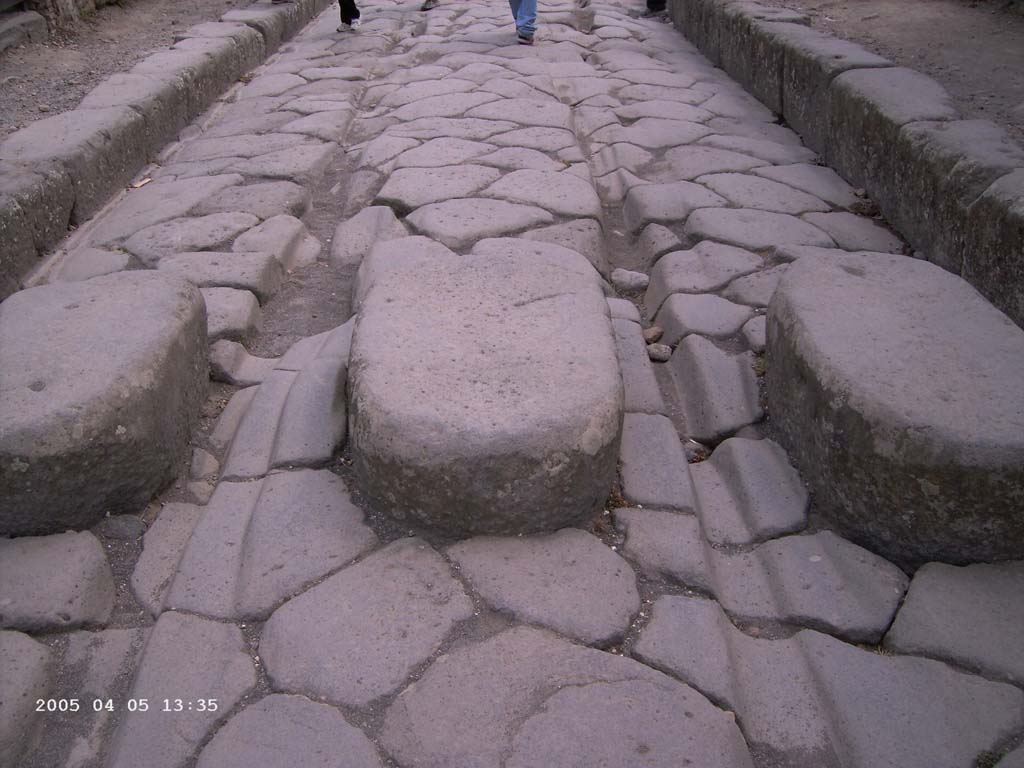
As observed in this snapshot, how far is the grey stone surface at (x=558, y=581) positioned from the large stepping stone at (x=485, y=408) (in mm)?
37

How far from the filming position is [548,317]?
6.27 feet

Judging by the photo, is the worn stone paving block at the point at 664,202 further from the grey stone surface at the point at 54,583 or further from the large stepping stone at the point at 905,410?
the grey stone surface at the point at 54,583

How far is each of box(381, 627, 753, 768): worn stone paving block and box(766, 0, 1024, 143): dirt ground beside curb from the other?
2.27 metres

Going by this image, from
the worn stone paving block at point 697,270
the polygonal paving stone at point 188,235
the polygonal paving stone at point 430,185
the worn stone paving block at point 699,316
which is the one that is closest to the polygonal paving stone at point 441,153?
the polygonal paving stone at point 430,185

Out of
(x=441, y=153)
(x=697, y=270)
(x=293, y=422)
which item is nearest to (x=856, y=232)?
(x=697, y=270)

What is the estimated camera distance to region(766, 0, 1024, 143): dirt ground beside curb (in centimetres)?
319

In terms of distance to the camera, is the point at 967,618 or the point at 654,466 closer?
the point at 967,618

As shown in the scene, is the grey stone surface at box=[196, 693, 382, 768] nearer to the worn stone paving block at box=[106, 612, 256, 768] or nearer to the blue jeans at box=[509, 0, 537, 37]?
the worn stone paving block at box=[106, 612, 256, 768]

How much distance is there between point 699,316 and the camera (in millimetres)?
2377

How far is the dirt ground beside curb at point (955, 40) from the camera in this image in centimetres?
319

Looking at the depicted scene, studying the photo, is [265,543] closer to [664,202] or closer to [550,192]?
[550,192]

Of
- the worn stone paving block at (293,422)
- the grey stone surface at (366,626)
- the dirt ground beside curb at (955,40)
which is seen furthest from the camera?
the dirt ground beside curb at (955,40)

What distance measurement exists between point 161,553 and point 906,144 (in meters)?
2.45

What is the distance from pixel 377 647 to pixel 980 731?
0.93 metres
